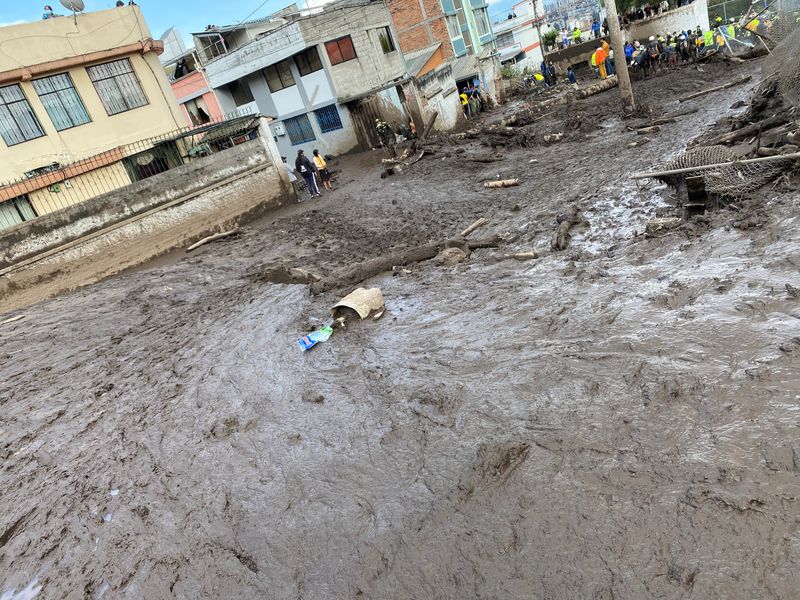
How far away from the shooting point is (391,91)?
23188mm

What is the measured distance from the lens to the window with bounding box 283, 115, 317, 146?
2658 centimetres

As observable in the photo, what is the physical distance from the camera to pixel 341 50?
81.5ft

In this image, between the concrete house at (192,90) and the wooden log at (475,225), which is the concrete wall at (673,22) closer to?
the concrete house at (192,90)

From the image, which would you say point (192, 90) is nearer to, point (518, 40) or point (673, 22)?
point (673, 22)

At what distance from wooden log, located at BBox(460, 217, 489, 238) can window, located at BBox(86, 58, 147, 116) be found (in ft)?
50.8

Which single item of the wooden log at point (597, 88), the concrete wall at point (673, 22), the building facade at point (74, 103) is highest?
the building facade at point (74, 103)

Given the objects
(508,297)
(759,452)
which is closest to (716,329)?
(759,452)

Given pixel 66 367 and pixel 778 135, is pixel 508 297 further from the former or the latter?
pixel 66 367

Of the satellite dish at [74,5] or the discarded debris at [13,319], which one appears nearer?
the discarded debris at [13,319]

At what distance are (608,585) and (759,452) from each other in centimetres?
148

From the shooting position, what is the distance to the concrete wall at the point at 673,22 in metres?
29.6

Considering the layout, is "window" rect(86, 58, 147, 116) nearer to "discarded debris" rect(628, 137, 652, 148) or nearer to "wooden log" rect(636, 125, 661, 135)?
"discarded debris" rect(628, 137, 652, 148)

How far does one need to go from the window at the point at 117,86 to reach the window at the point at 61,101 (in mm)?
790

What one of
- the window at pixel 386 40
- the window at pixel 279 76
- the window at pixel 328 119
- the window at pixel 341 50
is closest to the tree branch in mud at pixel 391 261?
the window at pixel 328 119
